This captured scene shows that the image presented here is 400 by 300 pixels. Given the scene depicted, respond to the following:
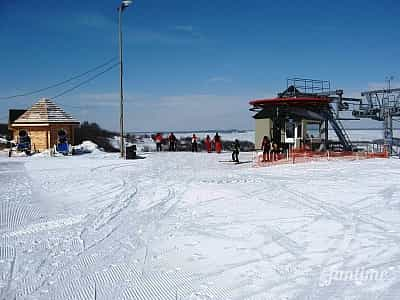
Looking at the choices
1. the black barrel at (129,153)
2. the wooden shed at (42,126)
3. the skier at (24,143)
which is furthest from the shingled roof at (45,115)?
the black barrel at (129,153)

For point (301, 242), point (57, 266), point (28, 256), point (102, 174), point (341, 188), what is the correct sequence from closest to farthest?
point (57, 266)
point (28, 256)
point (301, 242)
point (341, 188)
point (102, 174)

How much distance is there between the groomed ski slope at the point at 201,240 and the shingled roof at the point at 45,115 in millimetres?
16347

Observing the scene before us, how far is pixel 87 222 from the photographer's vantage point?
8320 mm

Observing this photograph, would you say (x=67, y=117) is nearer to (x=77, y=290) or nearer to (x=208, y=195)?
(x=208, y=195)

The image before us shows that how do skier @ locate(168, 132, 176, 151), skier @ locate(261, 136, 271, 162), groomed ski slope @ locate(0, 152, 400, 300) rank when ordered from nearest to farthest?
groomed ski slope @ locate(0, 152, 400, 300)
skier @ locate(261, 136, 271, 162)
skier @ locate(168, 132, 176, 151)

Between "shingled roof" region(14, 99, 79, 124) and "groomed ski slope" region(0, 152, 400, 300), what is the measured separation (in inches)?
644

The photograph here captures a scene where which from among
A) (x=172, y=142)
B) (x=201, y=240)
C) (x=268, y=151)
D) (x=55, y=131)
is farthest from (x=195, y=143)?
(x=201, y=240)

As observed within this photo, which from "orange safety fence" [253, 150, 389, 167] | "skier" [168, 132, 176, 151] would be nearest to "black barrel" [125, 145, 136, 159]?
"skier" [168, 132, 176, 151]

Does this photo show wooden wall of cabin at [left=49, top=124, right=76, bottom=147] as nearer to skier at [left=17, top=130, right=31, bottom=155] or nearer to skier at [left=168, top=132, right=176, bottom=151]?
skier at [left=17, top=130, right=31, bottom=155]

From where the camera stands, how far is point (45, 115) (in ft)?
95.9

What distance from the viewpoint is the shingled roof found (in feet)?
95.7

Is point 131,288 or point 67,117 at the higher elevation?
point 67,117

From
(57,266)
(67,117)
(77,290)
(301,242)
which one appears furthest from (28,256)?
(67,117)

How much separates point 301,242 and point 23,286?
433 cm
